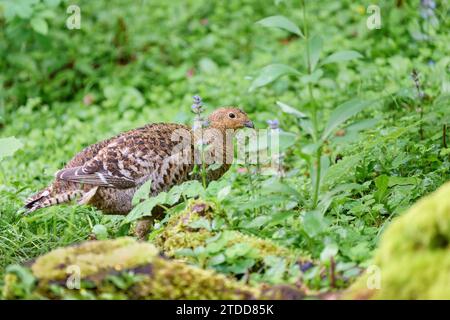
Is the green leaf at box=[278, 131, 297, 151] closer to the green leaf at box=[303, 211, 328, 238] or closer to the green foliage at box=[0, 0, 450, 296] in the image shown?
the green foliage at box=[0, 0, 450, 296]

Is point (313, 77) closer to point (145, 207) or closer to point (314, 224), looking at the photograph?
point (314, 224)

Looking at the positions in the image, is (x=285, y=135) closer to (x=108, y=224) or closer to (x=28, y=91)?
(x=108, y=224)

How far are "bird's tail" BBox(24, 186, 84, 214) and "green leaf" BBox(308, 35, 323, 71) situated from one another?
237 centimetres

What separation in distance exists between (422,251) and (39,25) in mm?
6441

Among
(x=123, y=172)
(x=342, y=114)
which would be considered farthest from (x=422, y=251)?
(x=123, y=172)

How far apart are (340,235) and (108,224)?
1.94 meters

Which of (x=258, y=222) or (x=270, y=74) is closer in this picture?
(x=270, y=74)

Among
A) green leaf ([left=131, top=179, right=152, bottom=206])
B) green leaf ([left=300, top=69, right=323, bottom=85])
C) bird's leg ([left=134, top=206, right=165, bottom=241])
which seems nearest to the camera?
green leaf ([left=300, top=69, right=323, bottom=85])

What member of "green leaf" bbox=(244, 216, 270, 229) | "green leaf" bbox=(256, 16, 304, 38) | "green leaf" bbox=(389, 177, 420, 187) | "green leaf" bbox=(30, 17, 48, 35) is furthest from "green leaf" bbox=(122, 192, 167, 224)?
"green leaf" bbox=(30, 17, 48, 35)

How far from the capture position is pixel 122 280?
4070 mm

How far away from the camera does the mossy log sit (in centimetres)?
410

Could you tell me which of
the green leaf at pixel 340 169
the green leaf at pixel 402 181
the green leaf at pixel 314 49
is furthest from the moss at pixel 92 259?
the green leaf at pixel 402 181

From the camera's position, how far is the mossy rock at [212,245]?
4484mm

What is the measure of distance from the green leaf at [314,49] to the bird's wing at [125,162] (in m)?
1.98
